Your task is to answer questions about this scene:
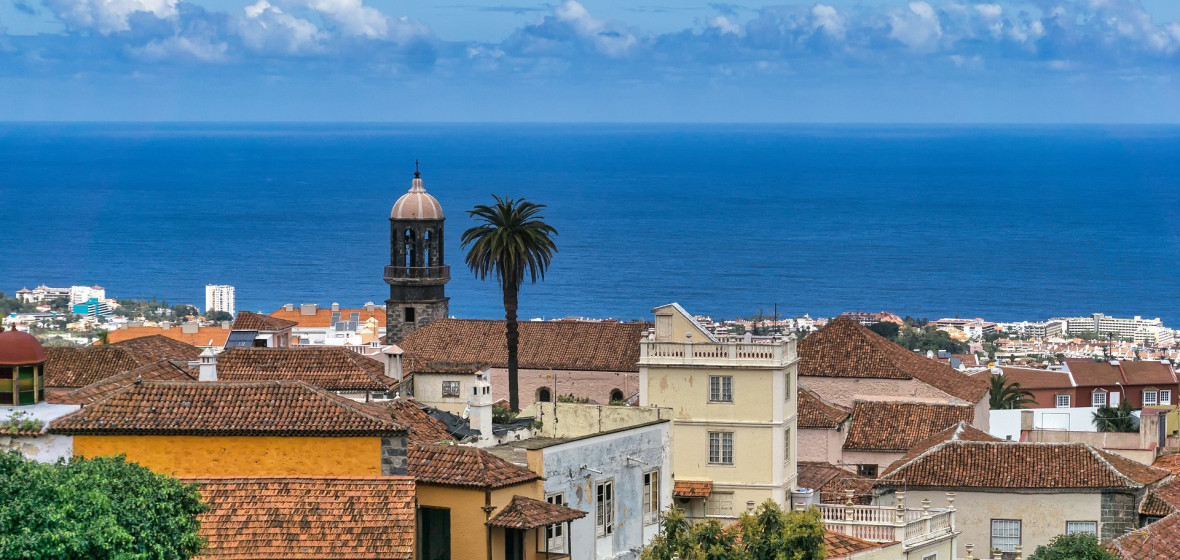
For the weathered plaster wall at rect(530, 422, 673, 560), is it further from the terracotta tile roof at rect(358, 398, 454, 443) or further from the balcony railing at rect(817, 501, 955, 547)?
the balcony railing at rect(817, 501, 955, 547)

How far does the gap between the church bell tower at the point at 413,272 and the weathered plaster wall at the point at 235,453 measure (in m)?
47.6

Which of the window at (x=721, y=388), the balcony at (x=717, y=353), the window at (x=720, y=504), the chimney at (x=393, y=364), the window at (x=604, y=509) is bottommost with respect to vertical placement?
the window at (x=720, y=504)

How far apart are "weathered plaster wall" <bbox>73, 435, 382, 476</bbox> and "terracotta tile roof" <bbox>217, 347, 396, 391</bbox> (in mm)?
15051

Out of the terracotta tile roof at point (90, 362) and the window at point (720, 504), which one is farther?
the terracotta tile roof at point (90, 362)

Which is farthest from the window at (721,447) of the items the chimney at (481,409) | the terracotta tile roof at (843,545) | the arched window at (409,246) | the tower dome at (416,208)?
the arched window at (409,246)

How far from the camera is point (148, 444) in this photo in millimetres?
33844

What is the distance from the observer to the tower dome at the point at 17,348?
34.9 metres

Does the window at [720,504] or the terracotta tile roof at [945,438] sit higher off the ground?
the terracotta tile roof at [945,438]

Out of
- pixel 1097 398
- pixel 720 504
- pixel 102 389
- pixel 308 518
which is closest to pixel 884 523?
pixel 720 504

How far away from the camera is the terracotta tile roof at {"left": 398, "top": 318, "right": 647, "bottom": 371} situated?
73.9m

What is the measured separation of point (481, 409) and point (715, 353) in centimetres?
820

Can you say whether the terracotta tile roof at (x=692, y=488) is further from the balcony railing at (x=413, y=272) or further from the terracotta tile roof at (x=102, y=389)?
the balcony railing at (x=413, y=272)

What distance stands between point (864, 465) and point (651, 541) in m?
22.1

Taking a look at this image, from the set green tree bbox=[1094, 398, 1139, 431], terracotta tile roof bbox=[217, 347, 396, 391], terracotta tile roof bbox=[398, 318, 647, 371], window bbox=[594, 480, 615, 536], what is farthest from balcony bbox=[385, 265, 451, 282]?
window bbox=[594, 480, 615, 536]
